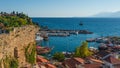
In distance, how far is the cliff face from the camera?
19647 millimetres

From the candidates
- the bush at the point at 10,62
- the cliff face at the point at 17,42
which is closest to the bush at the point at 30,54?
the cliff face at the point at 17,42

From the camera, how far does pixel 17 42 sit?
22.2 m

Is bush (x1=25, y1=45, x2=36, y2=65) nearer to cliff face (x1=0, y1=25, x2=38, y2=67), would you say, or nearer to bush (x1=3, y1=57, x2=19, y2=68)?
cliff face (x1=0, y1=25, x2=38, y2=67)

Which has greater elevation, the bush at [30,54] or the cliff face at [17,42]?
the cliff face at [17,42]

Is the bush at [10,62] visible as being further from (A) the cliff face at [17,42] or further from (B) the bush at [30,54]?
(B) the bush at [30,54]

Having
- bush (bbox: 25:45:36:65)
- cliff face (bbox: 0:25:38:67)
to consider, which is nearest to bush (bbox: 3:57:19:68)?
cliff face (bbox: 0:25:38:67)

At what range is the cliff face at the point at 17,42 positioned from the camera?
19647mm

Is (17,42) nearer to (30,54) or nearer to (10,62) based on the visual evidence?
(10,62)

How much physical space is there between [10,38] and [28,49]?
460 cm

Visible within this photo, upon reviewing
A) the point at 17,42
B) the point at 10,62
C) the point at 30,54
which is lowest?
the point at 30,54

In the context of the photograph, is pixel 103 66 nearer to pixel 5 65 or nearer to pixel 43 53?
pixel 5 65

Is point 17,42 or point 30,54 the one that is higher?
point 17,42

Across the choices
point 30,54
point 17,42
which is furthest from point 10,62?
point 30,54

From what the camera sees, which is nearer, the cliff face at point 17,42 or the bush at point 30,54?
the cliff face at point 17,42
